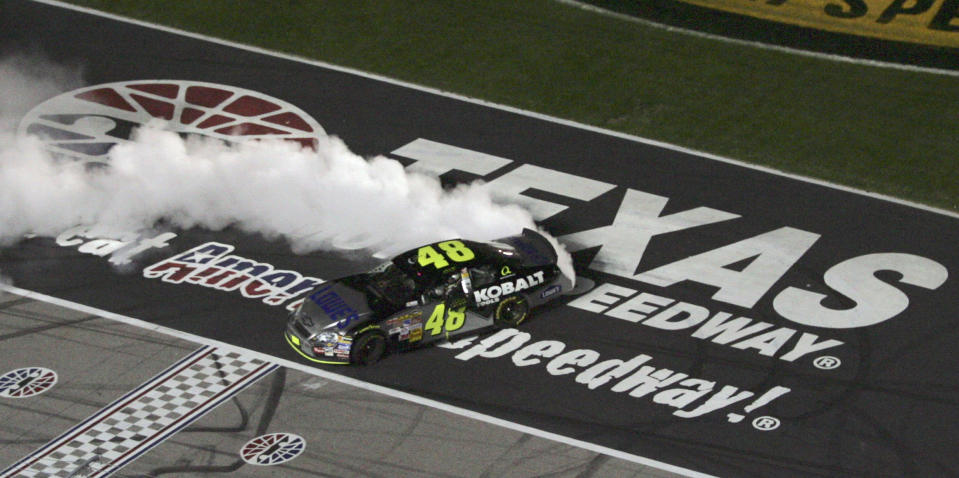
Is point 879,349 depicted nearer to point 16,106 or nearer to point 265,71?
point 265,71

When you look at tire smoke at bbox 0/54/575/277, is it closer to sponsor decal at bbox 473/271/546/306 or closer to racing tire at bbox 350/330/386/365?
sponsor decal at bbox 473/271/546/306

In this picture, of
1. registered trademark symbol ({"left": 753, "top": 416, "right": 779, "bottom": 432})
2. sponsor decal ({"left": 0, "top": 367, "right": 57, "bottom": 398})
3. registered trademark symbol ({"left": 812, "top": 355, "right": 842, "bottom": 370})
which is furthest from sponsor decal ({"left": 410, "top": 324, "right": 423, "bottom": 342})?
registered trademark symbol ({"left": 812, "top": 355, "right": 842, "bottom": 370})

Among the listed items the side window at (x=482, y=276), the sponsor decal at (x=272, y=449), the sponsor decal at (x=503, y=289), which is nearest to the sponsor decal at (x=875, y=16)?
the sponsor decal at (x=503, y=289)

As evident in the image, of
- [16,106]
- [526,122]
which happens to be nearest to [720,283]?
[526,122]

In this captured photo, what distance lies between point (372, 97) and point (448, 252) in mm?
7381

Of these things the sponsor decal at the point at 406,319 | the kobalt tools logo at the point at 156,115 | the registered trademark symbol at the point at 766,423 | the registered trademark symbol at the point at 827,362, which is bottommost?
the registered trademark symbol at the point at 766,423

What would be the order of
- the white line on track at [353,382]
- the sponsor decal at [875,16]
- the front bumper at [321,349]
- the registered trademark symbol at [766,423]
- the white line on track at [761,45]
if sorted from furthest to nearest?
1. the white line on track at [761,45]
2. the sponsor decal at [875,16]
3. the front bumper at [321,349]
4. the registered trademark symbol at [766,423]
5. the white line on track at [353,382]

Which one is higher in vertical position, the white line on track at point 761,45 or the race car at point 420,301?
the white line on track at point 761,45

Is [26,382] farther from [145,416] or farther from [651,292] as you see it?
[651,292]

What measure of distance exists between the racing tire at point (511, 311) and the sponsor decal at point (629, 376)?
0.17 metres

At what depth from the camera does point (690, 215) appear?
67.8 feet

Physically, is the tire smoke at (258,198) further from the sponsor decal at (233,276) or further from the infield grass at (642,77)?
the infield grass at (642,77)

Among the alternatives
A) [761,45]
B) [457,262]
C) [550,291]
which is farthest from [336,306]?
[761,45]

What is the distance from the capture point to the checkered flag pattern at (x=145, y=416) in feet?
49.2
